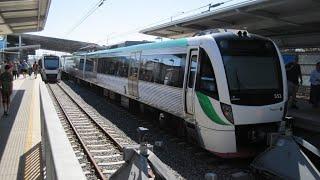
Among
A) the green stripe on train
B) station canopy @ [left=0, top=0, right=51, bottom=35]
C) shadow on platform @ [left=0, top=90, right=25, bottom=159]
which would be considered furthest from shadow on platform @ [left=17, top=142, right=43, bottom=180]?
station canopy @ [left=0, top=0, right=51, bottom=35]

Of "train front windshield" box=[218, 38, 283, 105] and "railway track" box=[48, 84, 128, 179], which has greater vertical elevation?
"train front windshield" box=[218, 38, 283, 105]

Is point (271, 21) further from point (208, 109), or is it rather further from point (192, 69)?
point (208, 109)

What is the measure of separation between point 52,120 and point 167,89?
3.07m

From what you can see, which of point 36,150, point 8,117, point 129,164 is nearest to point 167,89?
point 36,150

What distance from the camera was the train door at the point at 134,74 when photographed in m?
15.3

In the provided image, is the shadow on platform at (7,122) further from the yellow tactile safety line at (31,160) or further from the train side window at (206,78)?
the train side window at (206,78)

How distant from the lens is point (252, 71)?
9391mm

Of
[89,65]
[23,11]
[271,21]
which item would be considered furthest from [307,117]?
[89,65]

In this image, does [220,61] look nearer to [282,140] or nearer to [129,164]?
[282,140]

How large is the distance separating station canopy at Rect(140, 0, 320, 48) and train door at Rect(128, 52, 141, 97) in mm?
2231

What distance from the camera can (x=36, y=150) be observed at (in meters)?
11.1

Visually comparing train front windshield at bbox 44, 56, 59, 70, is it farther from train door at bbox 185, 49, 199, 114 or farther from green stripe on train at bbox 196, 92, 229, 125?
green stripe on train at bbox 196, 92, 229, 125

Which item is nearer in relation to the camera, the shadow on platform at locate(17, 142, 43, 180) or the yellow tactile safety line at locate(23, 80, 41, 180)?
the shadow on platform at locate(17, 142, 43, 180)

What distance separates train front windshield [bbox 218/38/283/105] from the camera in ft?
29.8
